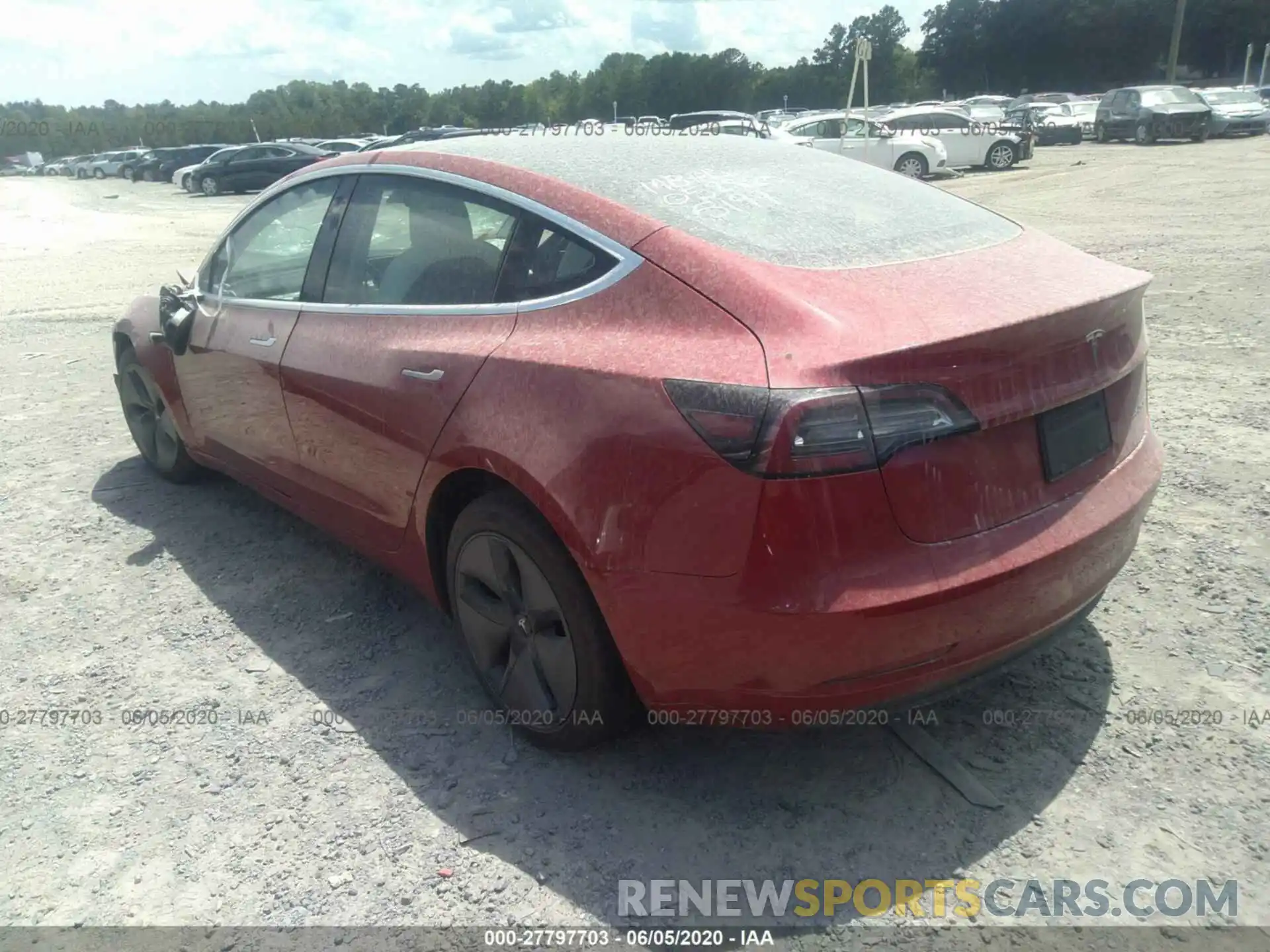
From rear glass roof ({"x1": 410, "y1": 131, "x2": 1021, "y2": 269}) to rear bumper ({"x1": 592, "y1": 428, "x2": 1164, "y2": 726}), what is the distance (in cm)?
77

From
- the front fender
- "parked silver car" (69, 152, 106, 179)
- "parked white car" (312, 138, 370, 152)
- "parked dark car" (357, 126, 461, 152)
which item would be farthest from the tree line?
the front fender

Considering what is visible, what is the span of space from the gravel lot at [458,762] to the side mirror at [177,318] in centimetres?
90

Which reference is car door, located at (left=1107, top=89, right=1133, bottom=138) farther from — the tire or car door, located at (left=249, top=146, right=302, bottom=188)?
car door, located at (left=249, top=146, right=302, bottom=188)

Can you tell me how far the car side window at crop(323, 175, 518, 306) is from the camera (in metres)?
2.98

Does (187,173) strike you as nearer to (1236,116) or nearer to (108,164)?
(108,164)

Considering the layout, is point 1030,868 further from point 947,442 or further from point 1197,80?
point 1197,80

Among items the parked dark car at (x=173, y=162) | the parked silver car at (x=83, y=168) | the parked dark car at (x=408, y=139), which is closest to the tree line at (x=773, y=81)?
the parked silver car at (x=83, y=168)

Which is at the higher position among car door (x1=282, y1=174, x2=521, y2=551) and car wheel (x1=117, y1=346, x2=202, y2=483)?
car door (x1=282, y1=174, x2=521, y2=551)

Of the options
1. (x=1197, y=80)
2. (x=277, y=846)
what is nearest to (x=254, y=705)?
(x=277, y=846)

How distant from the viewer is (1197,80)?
68.4 m

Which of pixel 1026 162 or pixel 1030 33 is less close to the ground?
pixel 1030 33

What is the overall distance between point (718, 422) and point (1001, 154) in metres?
25.1

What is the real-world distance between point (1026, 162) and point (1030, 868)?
2685 centimetres

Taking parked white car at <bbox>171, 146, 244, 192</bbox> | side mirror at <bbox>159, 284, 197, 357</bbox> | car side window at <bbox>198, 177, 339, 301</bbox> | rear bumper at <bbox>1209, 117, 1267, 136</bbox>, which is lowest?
rear bumper at <bbox>1209, 117, 1267, 136</bbox>
